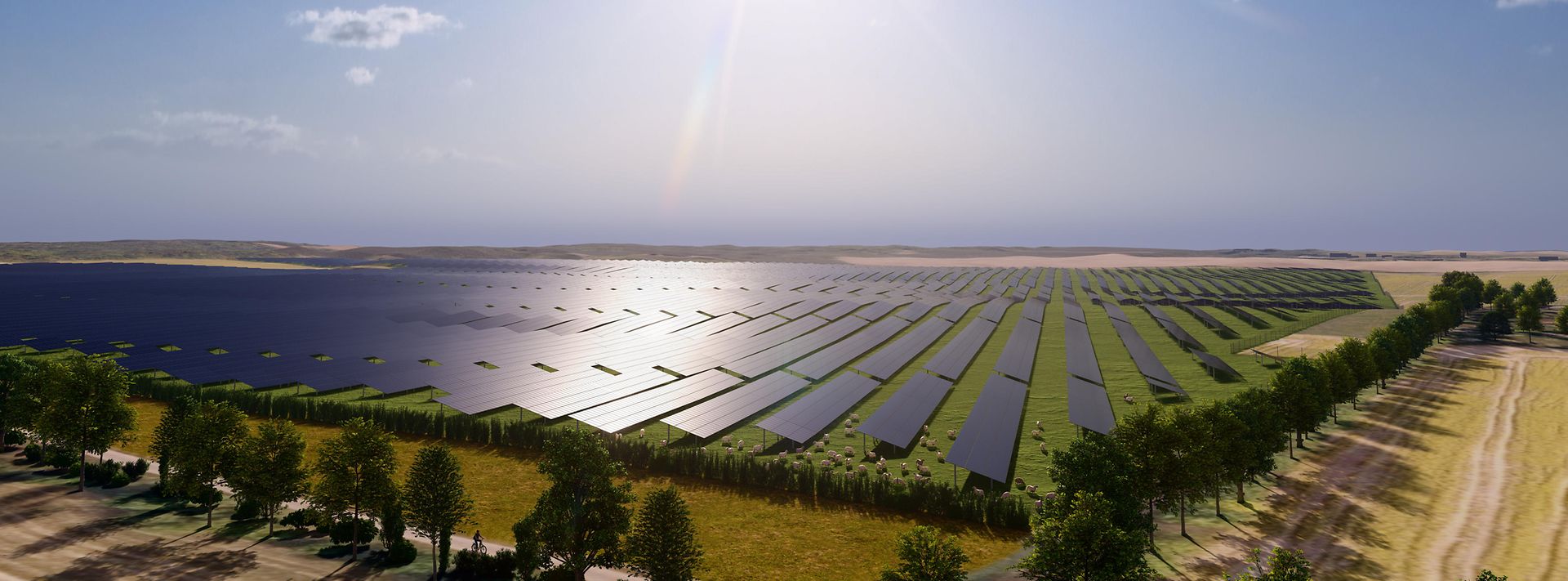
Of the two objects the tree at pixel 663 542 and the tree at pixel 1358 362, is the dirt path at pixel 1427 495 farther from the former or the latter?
the tree at pixel 663 542

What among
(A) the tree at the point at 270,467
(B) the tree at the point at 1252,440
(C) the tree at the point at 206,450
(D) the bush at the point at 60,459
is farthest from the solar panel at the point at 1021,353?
(D) the bush at the point at 60,459

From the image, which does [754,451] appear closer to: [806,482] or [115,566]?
[806,482]

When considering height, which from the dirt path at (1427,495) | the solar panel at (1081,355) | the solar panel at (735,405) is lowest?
the dirt path at (1427,495)

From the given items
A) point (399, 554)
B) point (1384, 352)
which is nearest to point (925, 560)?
point (399, 554)

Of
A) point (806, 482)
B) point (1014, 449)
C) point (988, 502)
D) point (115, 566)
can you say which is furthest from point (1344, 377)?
point (115, 566)

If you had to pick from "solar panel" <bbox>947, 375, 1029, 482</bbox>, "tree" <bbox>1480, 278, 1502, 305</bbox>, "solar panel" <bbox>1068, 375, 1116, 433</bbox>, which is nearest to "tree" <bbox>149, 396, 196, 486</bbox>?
"solar panel" <bbox>947, 375, 1029, 482</bbox>

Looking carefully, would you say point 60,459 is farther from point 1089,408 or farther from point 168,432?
point 1089,408
